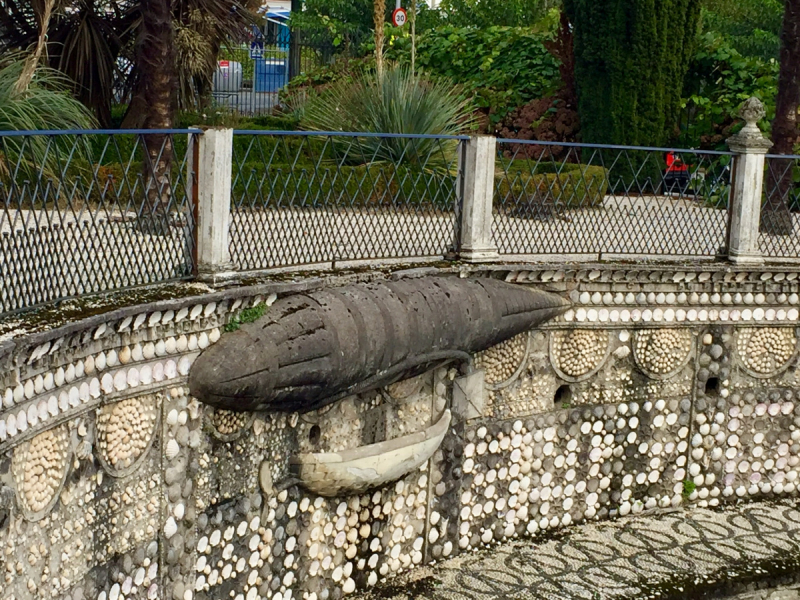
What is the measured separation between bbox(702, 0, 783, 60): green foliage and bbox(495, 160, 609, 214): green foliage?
39.2 feet

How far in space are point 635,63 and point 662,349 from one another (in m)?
5.64

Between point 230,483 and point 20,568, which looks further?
point 230,483

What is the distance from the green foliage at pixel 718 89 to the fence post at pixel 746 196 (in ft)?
15.3

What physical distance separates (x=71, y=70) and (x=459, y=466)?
6122 millimetres

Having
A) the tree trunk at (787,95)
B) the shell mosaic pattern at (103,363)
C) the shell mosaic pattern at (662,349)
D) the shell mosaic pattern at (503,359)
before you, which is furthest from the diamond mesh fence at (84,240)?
the tree trunk at (787,95)

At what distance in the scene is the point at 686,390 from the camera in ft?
31.6

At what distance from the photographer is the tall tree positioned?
Result: 14.2 m

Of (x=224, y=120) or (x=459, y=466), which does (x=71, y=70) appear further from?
(x=459, y=466)

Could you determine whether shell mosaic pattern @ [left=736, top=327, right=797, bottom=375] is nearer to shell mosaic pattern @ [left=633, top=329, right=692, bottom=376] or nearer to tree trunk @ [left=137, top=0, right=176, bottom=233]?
shell mosaic pattern @ [left=633, top=329, right=692, bottom=376]

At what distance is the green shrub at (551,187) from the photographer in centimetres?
871

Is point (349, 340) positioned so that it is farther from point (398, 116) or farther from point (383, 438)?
point (398, 116)

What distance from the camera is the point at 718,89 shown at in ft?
48.6

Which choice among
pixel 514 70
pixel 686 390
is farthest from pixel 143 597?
pixel 514 70

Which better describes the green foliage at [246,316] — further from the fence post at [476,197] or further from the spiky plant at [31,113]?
the spiky plant at [31,113]
